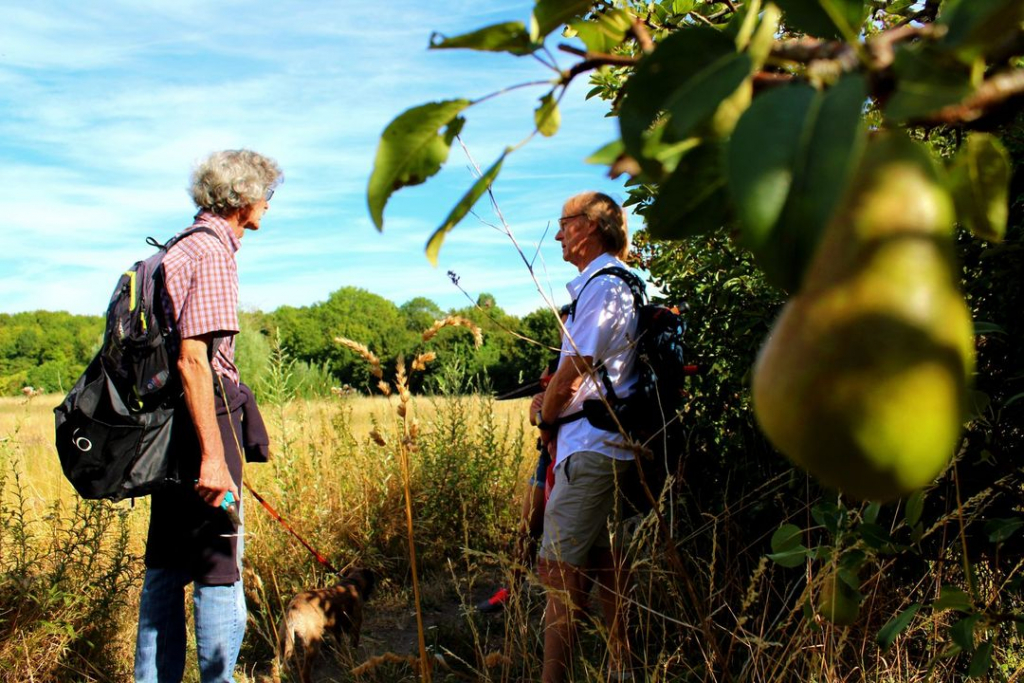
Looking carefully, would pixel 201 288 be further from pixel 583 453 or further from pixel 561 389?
pixel 583 453

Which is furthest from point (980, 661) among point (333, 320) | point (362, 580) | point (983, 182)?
point (333, 320)

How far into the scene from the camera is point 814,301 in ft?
1.08

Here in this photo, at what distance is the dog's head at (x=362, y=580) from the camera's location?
3451 millimetres

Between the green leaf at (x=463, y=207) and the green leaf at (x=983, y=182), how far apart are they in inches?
11.9

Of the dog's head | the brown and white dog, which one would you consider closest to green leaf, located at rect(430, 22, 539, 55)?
the brown and white dog

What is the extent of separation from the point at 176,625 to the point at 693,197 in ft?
8.24

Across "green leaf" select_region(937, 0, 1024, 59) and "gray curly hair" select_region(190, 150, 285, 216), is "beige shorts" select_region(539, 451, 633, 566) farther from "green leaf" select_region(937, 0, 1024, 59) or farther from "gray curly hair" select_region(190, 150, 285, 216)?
"green leaf" select_region(937, 0, 1024, 59)

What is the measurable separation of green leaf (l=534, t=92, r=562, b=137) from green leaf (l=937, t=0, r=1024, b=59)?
25 cm

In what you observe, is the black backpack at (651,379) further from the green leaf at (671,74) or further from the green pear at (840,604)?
the green leaf at (671,74)

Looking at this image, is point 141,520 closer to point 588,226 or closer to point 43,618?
point 43,618

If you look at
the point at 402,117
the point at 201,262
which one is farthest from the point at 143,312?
the point at 402,117

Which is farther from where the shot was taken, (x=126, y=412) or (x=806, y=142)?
(x=126, y=412)

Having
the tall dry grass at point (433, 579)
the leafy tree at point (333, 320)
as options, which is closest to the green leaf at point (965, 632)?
the tall dry grass at point (433, 579)

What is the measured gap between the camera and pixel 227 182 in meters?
2.49
